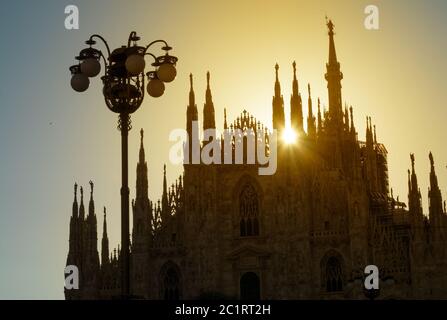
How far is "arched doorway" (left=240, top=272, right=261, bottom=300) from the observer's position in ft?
199

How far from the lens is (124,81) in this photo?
901 inches

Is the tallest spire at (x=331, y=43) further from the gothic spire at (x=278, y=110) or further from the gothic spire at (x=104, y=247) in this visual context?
the gothic spire at (x=104, y=247)

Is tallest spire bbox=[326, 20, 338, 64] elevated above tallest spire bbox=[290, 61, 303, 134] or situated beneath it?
elevated above

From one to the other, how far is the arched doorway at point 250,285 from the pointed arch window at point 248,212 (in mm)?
2516

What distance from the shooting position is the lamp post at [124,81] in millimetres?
22094

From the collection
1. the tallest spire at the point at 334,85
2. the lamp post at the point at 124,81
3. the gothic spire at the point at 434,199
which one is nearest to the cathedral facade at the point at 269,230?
the gothic spire at the point at 434,199

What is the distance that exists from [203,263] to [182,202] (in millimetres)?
4131

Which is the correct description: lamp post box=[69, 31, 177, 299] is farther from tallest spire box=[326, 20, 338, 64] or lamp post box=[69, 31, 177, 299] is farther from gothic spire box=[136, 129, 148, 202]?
tallest spire box=[326, 20, 338, 64]

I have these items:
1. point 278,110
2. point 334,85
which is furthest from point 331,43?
point 278,110

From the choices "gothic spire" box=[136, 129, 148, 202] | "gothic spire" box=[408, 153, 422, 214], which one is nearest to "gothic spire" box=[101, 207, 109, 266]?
"gothic spire" box=[136, 129, 148, 202]

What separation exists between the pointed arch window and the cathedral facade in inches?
2.4

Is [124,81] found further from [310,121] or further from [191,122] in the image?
[310,121]

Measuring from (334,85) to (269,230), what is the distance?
46.4 ft

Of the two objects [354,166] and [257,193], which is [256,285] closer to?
[257,193]
